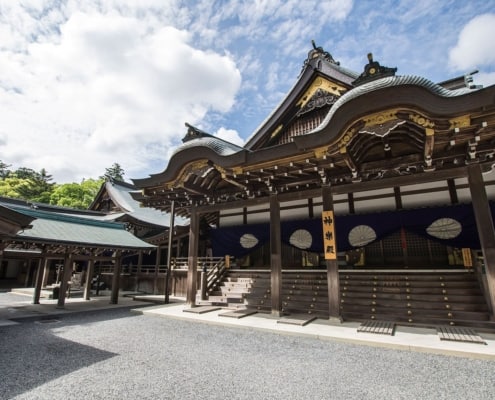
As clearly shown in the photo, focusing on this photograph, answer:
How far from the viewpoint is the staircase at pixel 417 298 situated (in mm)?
6238

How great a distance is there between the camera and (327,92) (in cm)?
1143

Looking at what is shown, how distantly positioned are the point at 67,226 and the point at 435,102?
484 inches

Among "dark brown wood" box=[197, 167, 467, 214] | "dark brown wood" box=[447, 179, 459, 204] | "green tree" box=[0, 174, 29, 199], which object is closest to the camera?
"dark brown wood" box=[197, 167, 467, 214]

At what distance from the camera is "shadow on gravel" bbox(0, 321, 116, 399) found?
11.5 ft

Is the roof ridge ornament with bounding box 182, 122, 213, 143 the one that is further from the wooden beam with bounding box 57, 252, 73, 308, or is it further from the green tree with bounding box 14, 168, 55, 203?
the green tree with bounding box 14, 168, 55, 203

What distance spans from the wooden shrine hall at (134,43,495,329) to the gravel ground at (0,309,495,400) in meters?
2.40

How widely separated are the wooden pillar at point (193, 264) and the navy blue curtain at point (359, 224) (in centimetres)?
271

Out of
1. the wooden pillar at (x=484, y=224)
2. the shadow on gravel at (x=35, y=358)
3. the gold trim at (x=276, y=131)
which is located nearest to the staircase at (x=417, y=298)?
the wooden pillar at (x=484, y=224)

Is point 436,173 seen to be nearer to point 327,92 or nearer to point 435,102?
point 435,102

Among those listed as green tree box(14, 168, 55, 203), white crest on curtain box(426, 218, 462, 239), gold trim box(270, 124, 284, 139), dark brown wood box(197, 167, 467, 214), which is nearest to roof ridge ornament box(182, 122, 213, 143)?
dark brown wood box(197, 167, 467, 214)

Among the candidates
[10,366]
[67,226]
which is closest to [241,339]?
[10,366]

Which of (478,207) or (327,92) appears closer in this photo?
(478,207)

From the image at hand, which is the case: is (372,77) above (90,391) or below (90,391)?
above

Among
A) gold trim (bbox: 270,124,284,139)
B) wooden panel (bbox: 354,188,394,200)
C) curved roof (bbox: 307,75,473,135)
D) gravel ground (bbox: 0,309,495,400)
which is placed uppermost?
gold trim (bbox: 270,124,284,139)
